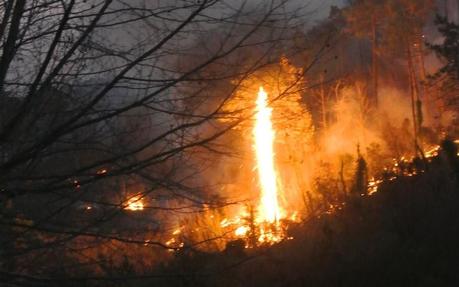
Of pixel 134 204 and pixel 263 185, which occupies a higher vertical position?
pixel 263 185

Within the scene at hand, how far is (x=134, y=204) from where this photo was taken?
5.47 m

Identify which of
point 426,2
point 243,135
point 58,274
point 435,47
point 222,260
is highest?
point 426,2

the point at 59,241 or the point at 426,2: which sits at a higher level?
the point at 426,2

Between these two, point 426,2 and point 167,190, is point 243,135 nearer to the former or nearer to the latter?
point 167,190

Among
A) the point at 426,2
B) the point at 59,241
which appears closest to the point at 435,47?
the point at 426,2

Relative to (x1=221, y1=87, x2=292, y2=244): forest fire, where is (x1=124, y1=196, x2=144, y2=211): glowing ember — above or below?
below

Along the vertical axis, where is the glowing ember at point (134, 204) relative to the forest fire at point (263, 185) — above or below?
below

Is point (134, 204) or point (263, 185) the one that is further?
point (263, 185)

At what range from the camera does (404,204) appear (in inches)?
378

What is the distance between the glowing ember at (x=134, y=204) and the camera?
543cm

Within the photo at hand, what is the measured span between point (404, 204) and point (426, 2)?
24557 millimetres

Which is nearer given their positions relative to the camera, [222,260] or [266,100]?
[266,100]

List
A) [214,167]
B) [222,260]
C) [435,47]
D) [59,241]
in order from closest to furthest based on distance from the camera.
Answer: [59,241], [214,167], [222,260], [435,47]

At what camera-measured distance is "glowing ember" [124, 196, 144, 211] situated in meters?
5.43
